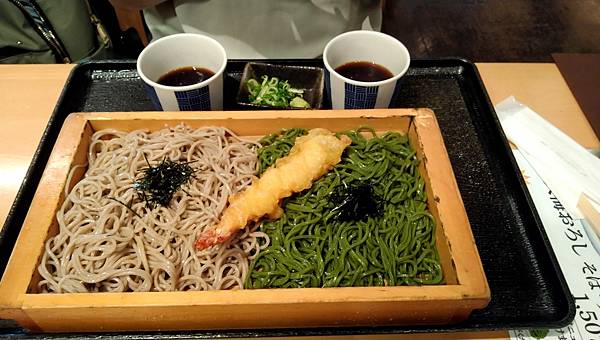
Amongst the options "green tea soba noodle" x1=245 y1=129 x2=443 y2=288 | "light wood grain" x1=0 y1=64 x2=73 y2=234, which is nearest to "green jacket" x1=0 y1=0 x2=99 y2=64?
"light wood grain" x1=0 y1=64 x2=73 y2=234

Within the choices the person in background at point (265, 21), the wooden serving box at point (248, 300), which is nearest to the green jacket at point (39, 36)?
the person in background at point (265, 21)

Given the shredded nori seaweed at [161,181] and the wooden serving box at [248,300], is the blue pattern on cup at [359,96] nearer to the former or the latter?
the wooden serving box at [248,300]

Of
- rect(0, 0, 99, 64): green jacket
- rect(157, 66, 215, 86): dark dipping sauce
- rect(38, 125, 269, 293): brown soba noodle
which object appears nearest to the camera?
rect(38, 125, 269, 293): brown soba noodle

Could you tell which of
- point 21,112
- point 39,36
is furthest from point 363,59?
point 39,36

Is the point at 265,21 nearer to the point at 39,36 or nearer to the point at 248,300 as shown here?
the point at 39,36

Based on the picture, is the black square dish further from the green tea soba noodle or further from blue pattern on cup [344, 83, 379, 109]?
the green tea soba noodle

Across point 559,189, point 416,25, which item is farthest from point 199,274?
point 416,25

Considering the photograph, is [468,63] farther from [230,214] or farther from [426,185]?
[230,214]
